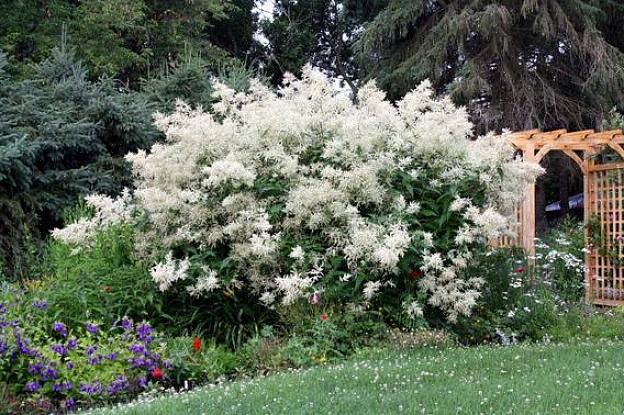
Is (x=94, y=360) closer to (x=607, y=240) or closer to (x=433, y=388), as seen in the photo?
(x=433, y=388)

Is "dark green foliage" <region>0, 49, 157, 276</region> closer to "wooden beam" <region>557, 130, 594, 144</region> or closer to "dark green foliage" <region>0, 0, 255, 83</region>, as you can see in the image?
"dark green foliage" <region>0, 0, 255, 83</region>

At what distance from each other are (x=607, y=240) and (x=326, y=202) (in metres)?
5.43

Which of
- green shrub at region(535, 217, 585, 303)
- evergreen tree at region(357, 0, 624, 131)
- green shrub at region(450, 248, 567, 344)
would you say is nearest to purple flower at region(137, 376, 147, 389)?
green shrub at region(450, 248, 567, 344)

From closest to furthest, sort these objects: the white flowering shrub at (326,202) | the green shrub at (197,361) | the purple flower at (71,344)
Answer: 1. the purple flower at (71,344)
2. the green shrub at (197,361)
3. the white flowering shrub at (326,202)

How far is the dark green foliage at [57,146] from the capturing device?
25.6 ft

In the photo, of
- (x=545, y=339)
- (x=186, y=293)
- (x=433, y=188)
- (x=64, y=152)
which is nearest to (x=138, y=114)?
(x=64, y=152)

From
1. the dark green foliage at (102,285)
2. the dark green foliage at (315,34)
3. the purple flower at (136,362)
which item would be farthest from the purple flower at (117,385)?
the dark green foliage at (315,34)

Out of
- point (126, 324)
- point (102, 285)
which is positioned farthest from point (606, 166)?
point (126, 324)

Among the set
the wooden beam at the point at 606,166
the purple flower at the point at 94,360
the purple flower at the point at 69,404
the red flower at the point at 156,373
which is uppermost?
the wooden beam at the point at 606,166

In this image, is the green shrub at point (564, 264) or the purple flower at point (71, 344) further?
the green shrub at point (564, 264)

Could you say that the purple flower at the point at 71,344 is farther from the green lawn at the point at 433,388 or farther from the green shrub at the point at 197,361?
the green lawn at the point at 433,388

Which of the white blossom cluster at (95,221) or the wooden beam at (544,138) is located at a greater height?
the wooden beam at (544,138)

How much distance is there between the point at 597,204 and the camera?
9.53m

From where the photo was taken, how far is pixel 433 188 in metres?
5.84
